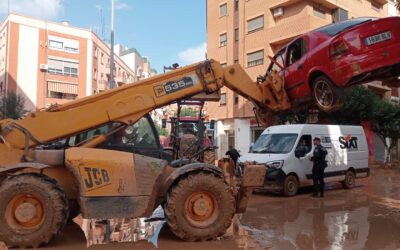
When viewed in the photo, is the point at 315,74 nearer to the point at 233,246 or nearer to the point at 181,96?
the point at 181,96

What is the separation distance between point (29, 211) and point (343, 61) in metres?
5.65

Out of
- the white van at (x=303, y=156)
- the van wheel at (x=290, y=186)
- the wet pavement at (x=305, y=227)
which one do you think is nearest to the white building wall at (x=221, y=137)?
the white van at (x=303, y=156)

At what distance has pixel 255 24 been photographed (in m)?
36.3

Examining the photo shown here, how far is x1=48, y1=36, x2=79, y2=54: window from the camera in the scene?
5575cm

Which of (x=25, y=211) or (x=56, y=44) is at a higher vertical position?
(x=56, y=44)

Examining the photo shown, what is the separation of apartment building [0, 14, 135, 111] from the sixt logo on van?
41.8 m

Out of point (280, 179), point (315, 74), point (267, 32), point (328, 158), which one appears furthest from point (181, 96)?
point (267, 32)

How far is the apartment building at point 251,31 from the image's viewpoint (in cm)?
3341

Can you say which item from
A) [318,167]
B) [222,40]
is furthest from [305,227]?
[222,40]

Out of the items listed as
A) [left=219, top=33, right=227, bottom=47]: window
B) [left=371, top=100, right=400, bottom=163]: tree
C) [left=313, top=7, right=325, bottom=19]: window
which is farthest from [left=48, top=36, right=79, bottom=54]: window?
[left=371, top=100, right=400, bottom=163]: tree

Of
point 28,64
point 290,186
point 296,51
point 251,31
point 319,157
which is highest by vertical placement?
point 28,64

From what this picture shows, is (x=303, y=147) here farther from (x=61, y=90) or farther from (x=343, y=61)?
(x=61, y=90)

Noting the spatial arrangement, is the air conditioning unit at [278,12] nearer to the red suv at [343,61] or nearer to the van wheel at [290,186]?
→ the van wheel at [290,186]

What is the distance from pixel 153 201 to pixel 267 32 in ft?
96.9
